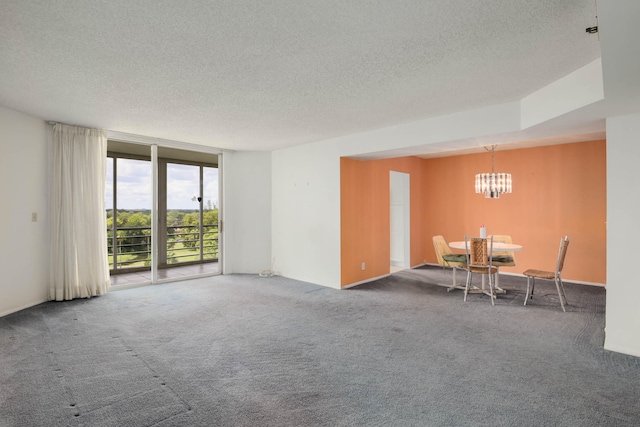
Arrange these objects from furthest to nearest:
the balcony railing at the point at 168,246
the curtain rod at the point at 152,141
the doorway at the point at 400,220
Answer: the doorway at the point at 400,220 → the balcony railing at the point at 168,246 → the curtain rod at the point at 152,141

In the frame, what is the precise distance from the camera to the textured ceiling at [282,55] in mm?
2002

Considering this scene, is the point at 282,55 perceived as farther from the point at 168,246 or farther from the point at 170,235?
the point at 168,246

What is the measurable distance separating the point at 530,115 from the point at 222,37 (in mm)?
3151

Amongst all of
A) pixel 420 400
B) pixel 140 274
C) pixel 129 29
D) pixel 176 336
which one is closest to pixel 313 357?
pixel 420 400

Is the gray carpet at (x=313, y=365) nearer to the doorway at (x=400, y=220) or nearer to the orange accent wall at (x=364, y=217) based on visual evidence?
the orange accent wall at (x=364, y=217)

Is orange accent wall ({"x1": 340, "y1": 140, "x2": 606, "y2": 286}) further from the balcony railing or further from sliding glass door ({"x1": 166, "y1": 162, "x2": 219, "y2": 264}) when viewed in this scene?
the balcony railing

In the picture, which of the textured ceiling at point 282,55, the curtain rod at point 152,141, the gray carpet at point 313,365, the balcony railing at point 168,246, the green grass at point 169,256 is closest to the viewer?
the textured ceiling at point 282,55

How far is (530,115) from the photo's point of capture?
11.5 ft

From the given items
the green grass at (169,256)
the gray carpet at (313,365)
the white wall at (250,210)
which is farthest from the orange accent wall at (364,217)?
the green grass at (169,256)

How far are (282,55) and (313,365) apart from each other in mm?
2515

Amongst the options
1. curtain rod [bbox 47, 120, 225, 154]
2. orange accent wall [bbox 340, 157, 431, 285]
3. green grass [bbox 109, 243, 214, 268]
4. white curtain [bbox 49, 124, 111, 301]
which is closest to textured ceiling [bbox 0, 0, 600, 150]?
white curtain [bbox 49, 124, 111, 301]

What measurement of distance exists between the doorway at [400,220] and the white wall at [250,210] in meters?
2.69

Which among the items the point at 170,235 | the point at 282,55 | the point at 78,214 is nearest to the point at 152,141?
the point at 78,214

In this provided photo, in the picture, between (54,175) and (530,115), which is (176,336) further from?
(530,115)
